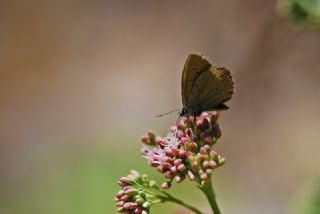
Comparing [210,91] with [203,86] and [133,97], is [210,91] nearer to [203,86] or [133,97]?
[203,86]

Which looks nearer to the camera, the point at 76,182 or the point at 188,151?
the point at 188,151

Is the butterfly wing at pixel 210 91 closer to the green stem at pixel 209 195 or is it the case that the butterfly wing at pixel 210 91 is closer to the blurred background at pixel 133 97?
the green stem at pixel 209 195

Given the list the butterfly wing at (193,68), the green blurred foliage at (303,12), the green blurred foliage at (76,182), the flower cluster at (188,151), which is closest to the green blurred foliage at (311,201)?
the green blurred foliage at (303,12)

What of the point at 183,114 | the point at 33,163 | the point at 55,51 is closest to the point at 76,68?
the point at 55,51

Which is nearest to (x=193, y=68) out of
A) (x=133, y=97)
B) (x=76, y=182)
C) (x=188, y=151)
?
(x=188, y=151)

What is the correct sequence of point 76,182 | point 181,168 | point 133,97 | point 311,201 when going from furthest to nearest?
point 133,97, point 76,182, point 311,201, point 181,168

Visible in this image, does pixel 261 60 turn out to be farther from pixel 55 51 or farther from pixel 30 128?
pixel 55 51

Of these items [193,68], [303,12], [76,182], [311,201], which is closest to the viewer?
[193,68]
